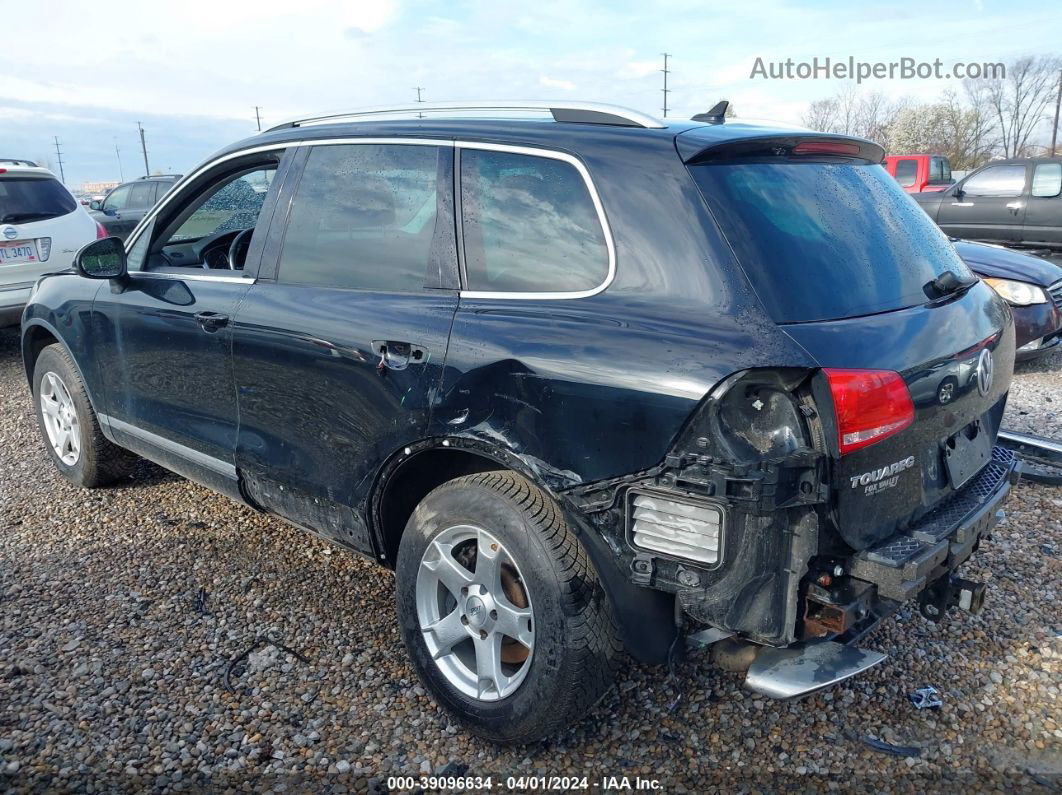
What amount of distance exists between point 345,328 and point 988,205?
490 inches

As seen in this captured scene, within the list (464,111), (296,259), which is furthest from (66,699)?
(464,111)

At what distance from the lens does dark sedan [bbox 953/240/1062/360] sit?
6445mm

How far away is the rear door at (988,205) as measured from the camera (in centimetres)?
1224

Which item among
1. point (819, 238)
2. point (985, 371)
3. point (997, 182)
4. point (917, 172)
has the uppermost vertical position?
point (819, 238)

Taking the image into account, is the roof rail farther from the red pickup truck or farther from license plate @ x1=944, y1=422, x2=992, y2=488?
the red pickup truck

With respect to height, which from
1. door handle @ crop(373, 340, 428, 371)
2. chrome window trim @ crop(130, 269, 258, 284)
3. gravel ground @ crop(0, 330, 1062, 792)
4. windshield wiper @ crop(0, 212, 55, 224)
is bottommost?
gravel ground @ crop(0, 330, 1062, 792)

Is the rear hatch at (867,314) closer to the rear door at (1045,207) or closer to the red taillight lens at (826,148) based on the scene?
the red taillight lens at (826,148)

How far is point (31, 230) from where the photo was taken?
777cm

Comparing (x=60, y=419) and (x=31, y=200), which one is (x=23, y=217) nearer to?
(x=31, y=200)

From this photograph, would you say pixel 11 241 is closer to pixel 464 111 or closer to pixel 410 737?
pixel 464 111

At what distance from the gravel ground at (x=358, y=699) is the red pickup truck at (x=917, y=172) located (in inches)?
559

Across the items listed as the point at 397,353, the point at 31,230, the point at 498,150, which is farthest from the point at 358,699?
the point at 31,230

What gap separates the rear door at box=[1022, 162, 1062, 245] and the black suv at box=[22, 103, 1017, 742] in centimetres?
1073

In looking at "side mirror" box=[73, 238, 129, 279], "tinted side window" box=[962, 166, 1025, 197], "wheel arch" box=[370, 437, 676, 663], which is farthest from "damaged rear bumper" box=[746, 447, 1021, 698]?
"tinted side window" box=[962, 166, 1025, 197]
